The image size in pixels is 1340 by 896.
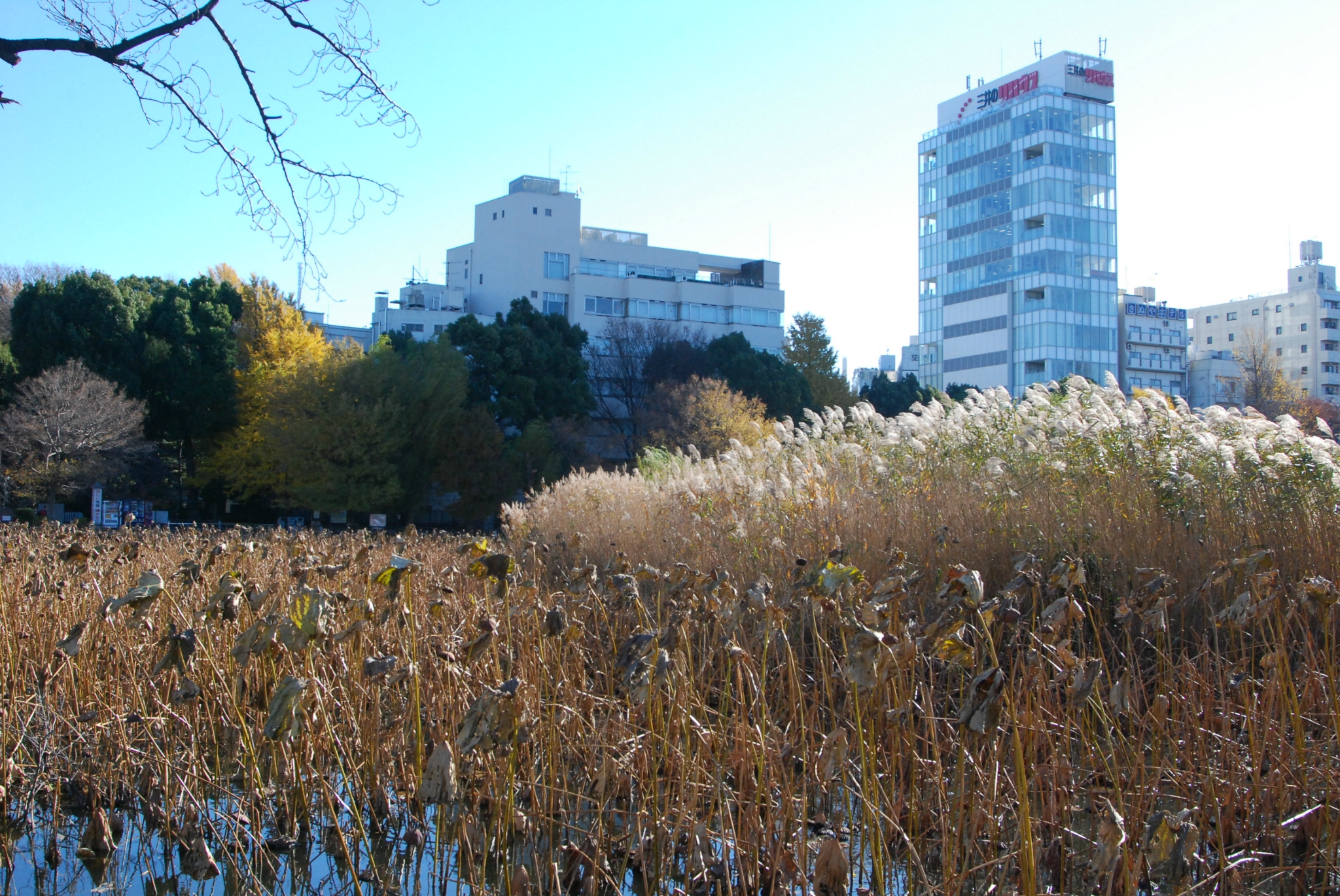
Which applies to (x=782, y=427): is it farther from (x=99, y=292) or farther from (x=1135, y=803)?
(x=99, y=292)

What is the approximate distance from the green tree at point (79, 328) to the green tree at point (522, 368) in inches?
399

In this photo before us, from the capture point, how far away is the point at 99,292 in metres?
31.9

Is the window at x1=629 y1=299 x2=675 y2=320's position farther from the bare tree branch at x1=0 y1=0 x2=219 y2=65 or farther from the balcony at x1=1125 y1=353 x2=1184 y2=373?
the bare tree branch at x1=0 y1=0 x2=219 y2=65

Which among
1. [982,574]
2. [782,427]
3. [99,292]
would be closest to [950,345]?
[99,292]

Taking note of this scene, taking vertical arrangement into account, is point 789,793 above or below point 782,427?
below

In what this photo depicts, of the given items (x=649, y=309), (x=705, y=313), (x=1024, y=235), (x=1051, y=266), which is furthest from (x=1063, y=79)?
(x=649, y=309)

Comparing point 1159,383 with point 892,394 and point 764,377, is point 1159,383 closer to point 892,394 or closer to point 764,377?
point 892,394

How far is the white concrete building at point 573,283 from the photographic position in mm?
58500

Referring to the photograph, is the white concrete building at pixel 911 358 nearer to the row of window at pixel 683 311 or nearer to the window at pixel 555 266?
the row of window at pixel 683 311

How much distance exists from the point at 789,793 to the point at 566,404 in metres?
35.7

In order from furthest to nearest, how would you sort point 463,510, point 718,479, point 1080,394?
point 463,510, point 718,479, point 1080,394

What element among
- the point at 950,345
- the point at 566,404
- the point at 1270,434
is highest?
the point at 950,345

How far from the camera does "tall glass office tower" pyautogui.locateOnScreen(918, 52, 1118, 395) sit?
240 ft

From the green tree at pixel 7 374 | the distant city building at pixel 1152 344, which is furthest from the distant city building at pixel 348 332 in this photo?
the distant city building at pixel 1152 344
